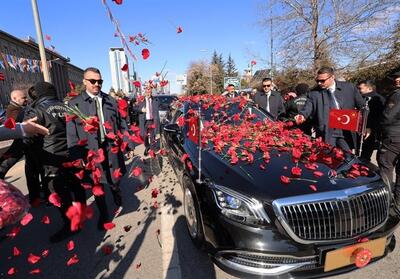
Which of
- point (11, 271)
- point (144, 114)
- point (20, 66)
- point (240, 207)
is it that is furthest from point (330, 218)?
point (20, 66)

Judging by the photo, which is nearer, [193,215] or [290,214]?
[290,214]

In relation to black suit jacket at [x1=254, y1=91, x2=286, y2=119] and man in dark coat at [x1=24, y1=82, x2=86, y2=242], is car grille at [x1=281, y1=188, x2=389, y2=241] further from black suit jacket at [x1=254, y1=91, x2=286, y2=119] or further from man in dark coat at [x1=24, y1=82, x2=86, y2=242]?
black suit jacket at [x1=254, y1=91, x2=286, y2=119]

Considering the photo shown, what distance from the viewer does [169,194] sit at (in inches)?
182

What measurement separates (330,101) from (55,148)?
3.85m

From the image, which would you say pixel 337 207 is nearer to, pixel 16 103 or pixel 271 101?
pixel 271 101

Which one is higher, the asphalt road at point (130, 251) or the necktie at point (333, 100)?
the necktie at point (333, 100)

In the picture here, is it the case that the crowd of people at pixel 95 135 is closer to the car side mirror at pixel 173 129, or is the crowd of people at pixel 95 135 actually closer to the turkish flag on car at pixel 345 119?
the turkish flag on car at pixel 345 119

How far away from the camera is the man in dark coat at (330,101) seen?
4055 millimetres

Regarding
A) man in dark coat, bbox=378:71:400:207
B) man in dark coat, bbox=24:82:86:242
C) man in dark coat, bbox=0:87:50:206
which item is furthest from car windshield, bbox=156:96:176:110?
man in dark coat, bbox=378:71:400:207

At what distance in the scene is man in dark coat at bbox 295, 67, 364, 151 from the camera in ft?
13.3

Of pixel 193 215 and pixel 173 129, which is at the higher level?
pixel 173 129

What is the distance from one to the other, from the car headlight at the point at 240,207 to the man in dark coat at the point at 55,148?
212 cm

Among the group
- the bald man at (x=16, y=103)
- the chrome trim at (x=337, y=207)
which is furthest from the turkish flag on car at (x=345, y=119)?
the bald man at (x=16, y=103)

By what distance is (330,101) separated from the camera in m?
4.10
